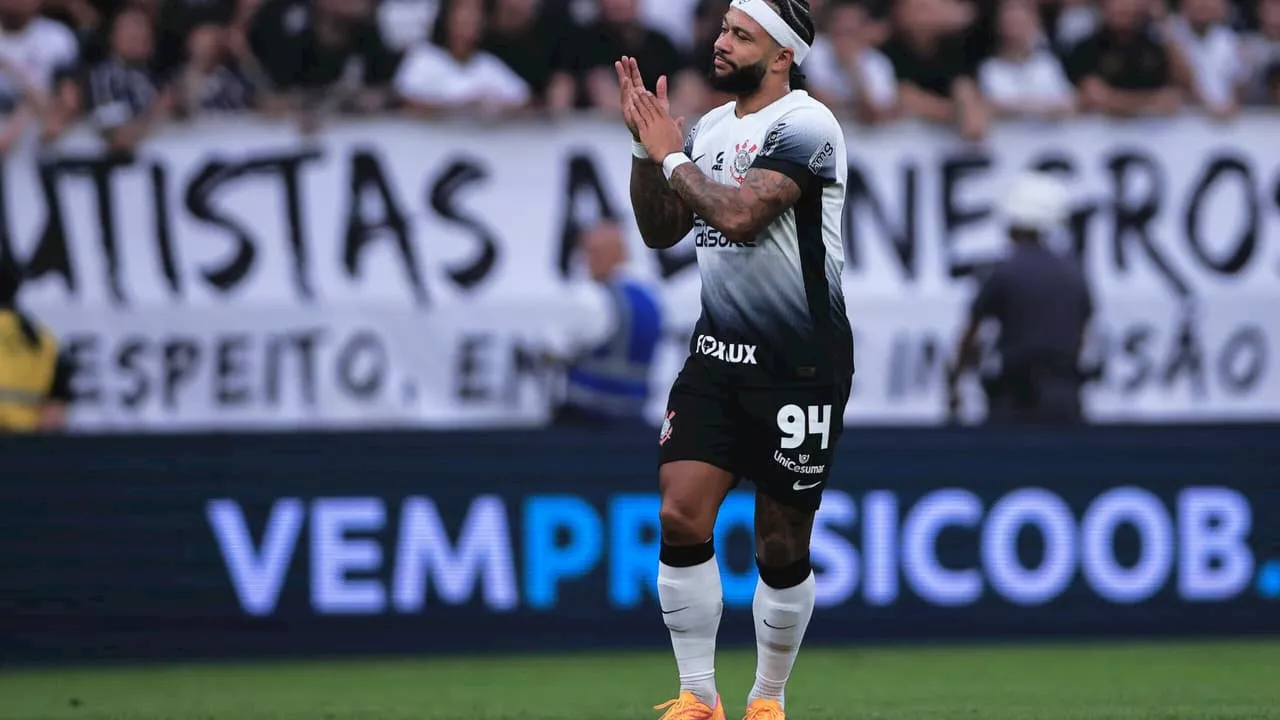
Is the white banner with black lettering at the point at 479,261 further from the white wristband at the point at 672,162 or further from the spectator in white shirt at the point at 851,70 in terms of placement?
the white wristband at the point at 672,162

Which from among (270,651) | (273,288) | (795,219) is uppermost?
(795,219)

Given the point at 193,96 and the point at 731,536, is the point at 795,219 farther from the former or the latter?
the point at 193,96

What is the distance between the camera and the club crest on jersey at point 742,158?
671 cm

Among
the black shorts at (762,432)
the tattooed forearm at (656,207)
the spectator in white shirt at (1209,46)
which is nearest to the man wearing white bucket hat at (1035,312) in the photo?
the spectator in white shirt at (1209,46)

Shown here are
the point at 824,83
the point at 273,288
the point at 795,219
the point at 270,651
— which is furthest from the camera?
the point at 824,83

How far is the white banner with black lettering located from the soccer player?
5280 mm

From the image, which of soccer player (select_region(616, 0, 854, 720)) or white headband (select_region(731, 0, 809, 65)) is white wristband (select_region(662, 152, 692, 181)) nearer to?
soccer player (select_region(616, 0, 854, 720))

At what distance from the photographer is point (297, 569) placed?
10.5m

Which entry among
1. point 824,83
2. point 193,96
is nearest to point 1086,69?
point 824,83

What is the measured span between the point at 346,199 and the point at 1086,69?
5.06m

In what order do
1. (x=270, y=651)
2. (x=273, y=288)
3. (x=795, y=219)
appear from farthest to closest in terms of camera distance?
(x=273, y=288), (x=270, y=651), (x=795, y=219)

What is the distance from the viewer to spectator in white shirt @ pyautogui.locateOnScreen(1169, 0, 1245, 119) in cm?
1350

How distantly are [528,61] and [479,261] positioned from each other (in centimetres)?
142

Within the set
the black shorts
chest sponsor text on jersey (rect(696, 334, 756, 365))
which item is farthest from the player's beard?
the black shorts
